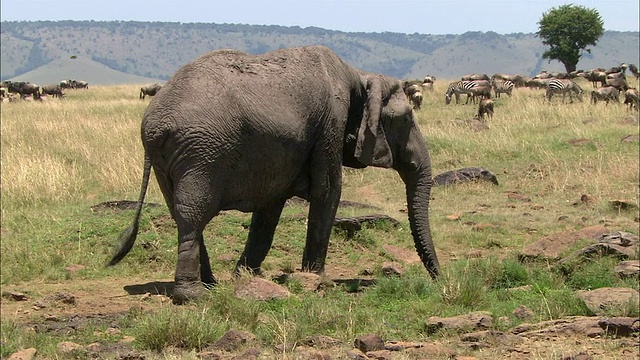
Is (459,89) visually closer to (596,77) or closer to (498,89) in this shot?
(498,89)

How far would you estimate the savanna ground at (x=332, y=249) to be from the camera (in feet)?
21.4

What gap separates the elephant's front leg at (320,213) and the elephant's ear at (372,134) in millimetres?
357

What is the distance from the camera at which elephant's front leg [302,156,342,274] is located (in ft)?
29.1

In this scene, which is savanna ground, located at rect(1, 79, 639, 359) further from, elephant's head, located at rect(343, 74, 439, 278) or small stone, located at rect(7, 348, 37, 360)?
elephant's head, located at rect(343, 74, 439, 278)

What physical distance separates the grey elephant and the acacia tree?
52.2 m

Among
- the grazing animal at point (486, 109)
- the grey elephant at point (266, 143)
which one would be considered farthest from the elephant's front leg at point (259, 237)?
the grazing animal at point (486, 109)

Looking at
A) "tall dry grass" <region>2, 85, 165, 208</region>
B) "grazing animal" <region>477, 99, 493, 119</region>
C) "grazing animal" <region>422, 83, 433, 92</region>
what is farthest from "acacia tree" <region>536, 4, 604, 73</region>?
"tall dry grass" <region>2, 85, 165, 208</region>

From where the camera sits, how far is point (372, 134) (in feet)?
30.0

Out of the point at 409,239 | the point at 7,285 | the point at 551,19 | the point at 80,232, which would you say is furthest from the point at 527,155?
the point at 551,19

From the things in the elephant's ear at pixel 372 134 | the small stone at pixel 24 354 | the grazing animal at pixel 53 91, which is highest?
the elephant's ear at pixel 372 134

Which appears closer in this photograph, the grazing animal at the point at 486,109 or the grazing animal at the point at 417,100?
the grazing animal at the point at 486,109

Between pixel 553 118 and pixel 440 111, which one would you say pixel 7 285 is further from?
pixel 440 111

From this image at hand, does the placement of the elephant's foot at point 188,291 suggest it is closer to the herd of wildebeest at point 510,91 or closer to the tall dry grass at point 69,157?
the tall dry grass at point 69,157

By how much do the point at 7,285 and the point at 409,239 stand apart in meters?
4.73
